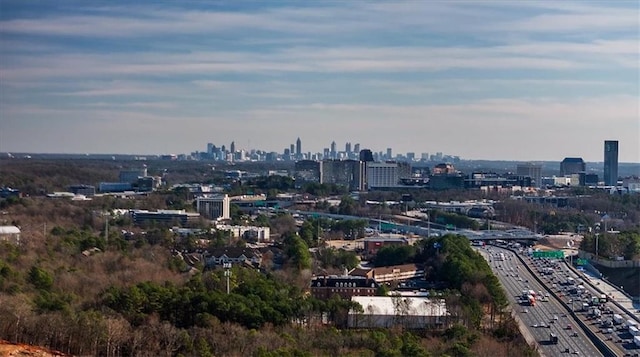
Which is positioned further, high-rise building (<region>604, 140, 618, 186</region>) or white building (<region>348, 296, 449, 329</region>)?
high-rise building (<region>604, 140, 618, 186</region>)

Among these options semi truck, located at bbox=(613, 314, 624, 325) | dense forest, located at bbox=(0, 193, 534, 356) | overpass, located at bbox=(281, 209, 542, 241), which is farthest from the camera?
overpass, located at bbox=(281, 209, 542, 241)

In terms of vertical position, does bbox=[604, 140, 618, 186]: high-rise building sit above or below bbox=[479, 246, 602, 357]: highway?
above

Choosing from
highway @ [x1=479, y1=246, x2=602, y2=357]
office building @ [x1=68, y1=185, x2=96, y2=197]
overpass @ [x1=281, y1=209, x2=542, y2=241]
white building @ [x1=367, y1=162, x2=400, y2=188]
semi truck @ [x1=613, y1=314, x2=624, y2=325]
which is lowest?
highway @ [x1=479, y1=246, x2=602, y2=357]

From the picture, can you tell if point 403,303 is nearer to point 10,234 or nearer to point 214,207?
point 10,234

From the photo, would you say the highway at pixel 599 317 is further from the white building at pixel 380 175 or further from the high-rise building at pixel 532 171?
the high-rise building at pixel 532 171

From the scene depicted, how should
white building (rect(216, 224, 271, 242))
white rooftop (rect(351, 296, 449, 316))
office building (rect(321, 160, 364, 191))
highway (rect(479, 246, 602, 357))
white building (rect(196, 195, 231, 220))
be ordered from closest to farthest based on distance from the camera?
highway (rect(479, 246, 602, 357)) → white rooftop (rect(351, 296, 449, 316)) → white building (rect(216, 224, 271, 242)) → white building (rect(196, 195, 231, 220)) → office building (rect(321, 160, 364, 191))

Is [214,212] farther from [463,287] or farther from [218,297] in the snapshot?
[218,297]

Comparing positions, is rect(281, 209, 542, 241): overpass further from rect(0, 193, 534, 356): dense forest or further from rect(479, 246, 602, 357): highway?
rect(0, 193, 534, 356): dense forest

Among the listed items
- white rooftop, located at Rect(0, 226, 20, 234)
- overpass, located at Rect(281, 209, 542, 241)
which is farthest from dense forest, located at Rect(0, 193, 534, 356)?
overpass, located at Rect(281, 209, 542, 241)

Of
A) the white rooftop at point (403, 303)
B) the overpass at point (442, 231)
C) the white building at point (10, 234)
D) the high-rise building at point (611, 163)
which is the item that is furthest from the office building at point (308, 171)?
the white rooftop at point (403, 303)
